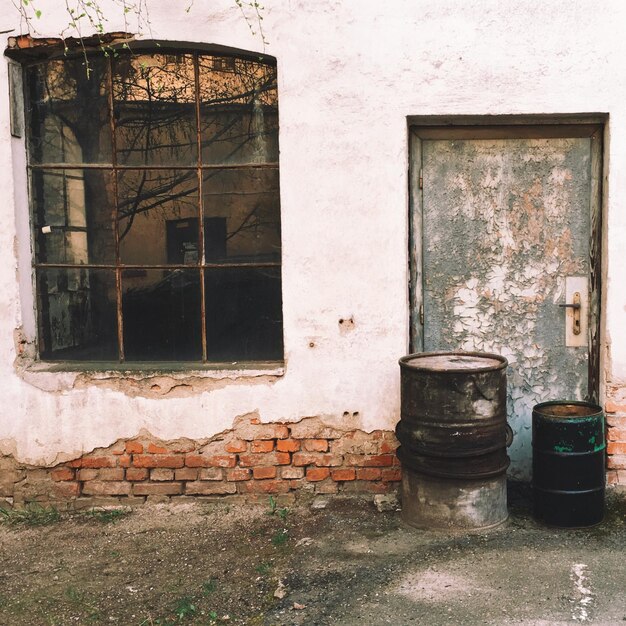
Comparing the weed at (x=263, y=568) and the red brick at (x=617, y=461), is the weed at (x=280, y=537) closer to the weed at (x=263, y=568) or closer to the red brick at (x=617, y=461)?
the weed at (x=263, y=568)

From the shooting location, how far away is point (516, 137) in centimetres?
414

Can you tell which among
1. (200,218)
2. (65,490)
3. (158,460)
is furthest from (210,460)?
(200,218)

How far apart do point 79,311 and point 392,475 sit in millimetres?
2199

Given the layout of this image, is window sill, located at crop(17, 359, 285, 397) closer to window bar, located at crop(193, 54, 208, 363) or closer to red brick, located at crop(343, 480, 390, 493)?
window bar, located at crop(193, 54, 208, 363)

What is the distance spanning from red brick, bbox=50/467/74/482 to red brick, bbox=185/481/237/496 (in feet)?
2.39

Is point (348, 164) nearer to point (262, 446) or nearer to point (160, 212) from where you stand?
point (160, 212)

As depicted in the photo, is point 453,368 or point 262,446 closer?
point 453,368

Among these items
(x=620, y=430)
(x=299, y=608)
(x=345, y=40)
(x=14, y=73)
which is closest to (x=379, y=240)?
(x=345, y=40)

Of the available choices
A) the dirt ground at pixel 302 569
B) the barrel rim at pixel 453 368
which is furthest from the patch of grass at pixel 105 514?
the barrel rim at pixel 453 368

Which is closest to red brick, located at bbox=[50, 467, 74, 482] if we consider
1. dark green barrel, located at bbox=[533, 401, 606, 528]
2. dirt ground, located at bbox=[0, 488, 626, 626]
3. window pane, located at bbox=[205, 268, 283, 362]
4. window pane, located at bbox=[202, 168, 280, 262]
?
dirt ground, located at bbox=[0, 488, 626, 626]

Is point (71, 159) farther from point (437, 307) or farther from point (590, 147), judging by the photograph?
point (590, 147)

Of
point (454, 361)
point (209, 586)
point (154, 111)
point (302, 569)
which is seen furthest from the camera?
point (154, 111)

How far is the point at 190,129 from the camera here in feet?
13.9

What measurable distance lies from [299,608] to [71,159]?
2964mm
